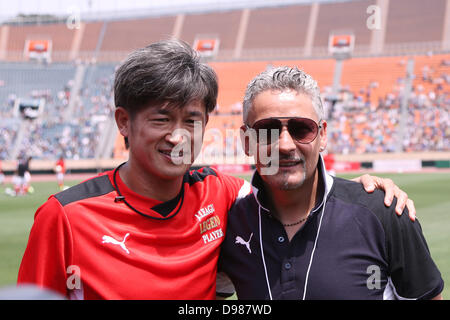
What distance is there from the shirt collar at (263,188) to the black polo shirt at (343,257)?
0.04ft

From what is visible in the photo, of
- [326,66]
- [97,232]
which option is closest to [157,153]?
[97,232]

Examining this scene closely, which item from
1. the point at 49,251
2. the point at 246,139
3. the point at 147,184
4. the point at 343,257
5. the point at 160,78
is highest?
the point at 160,78

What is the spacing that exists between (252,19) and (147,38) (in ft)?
39.8

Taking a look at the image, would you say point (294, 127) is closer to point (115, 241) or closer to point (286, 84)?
point (286, 84)

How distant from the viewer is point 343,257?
2.75m

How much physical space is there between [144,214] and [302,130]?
1.05m

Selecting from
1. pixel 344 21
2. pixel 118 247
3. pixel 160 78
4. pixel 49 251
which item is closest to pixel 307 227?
pixel 118 247

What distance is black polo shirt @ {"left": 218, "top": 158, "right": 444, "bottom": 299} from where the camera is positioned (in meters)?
2.69

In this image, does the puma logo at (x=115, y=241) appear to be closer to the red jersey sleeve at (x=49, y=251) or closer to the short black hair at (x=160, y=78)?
the red jersey sleeve at (x=49, y=251)

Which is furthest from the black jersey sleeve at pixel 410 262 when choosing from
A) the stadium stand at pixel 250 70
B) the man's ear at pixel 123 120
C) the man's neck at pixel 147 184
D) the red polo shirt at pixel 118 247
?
the stadium stand at pixel 250 70

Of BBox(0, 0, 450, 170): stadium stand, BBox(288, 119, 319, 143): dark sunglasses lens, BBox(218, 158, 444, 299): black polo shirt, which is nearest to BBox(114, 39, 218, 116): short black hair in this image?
BBox(288, 119, 319, 143): dark sunglasses lens

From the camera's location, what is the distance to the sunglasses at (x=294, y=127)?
2.84 m

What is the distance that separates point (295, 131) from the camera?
112 inches

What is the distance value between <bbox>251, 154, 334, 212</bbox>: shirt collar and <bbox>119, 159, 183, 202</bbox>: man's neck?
1.74ft
